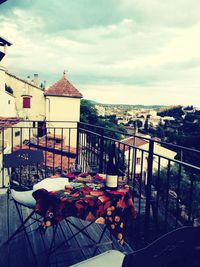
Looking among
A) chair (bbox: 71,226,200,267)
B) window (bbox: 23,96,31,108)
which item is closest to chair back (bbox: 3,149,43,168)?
chair (bbox: 71,226,200,267)

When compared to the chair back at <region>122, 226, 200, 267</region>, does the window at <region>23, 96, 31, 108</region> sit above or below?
above

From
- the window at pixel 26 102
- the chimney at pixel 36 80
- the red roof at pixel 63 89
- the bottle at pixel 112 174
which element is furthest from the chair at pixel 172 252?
the chimney at pixel 36 80

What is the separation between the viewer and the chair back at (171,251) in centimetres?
100

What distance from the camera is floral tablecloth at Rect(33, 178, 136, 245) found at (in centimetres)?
202

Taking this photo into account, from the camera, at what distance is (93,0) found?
572 cm

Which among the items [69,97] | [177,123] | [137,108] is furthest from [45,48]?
[137,108]

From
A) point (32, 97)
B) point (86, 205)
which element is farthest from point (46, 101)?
point (86, 205)

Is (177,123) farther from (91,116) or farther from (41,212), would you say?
(41,212)

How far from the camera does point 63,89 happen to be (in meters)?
32.6

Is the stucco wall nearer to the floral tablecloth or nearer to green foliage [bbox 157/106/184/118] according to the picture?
the floral tablecloth

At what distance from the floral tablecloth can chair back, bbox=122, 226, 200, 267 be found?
99 cm

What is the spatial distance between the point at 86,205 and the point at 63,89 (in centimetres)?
3148

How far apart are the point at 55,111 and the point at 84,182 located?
3151cm

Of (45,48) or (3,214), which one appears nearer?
(3,214)
